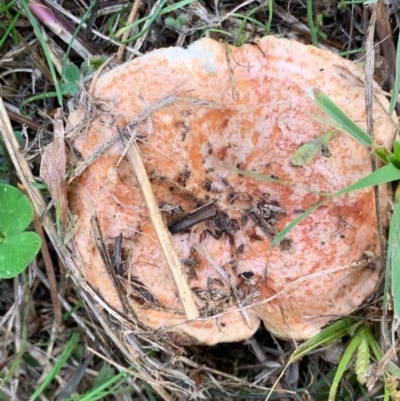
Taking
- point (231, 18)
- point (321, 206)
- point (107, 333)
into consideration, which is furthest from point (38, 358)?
point (231, 18)

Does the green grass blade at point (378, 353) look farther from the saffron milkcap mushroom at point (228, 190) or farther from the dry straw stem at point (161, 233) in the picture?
the dry straw stem at point (161, 233)

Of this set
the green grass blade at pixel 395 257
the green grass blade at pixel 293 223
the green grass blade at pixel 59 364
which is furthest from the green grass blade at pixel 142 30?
the green grass blade at pixel 59 364

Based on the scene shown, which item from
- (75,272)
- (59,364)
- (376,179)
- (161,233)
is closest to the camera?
(376,179)

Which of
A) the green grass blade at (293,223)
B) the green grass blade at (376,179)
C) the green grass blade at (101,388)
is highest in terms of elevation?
the green grass blade at (376,179)

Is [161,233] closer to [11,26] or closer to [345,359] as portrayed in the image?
[345,359]

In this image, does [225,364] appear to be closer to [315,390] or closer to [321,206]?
[315,390]

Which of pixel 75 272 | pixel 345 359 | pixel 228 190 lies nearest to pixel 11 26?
pixel 75 272
